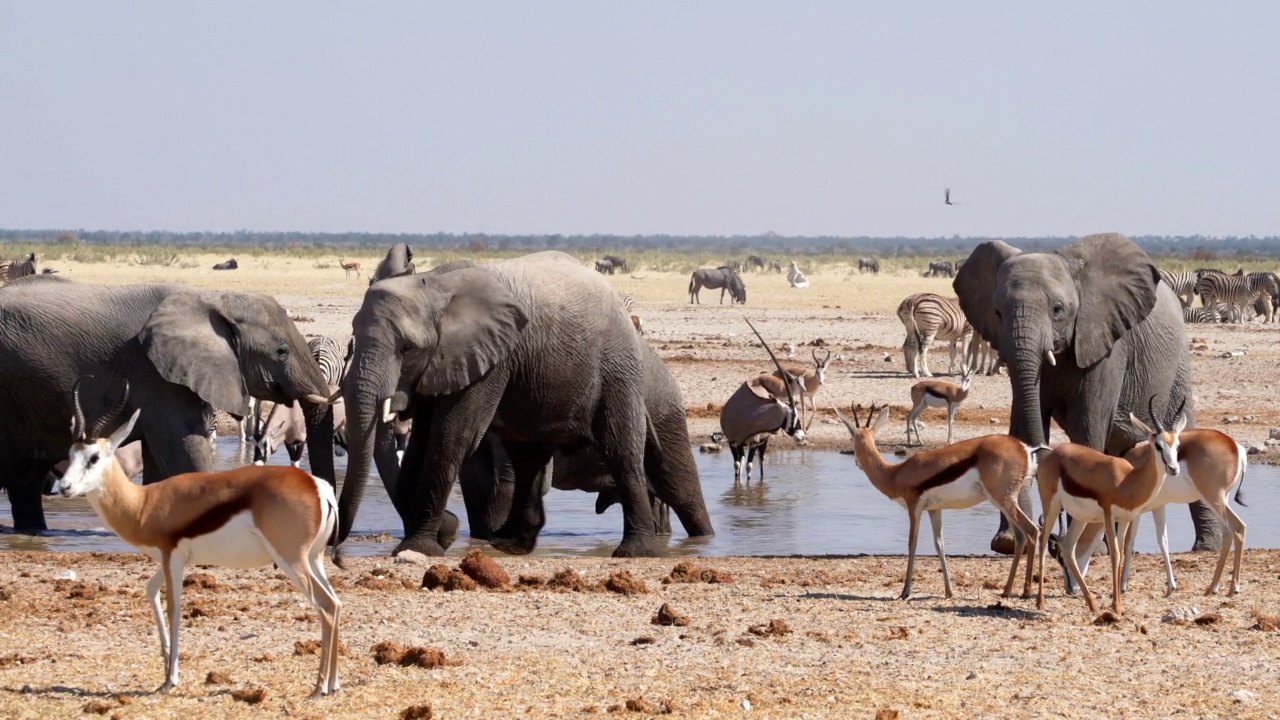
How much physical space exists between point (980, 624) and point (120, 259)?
73.7 meters

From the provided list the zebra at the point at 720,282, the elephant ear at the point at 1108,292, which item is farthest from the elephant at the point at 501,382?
the zebra at the point at 720,282

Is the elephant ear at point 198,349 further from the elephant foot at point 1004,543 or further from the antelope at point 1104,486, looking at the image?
the antelope at point 1104,486

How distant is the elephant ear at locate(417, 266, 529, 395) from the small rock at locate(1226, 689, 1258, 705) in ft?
19.0

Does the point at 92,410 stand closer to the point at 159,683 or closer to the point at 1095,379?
the point at 159,683

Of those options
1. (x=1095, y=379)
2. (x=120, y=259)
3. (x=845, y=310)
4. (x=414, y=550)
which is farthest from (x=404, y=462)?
(x=120, y=259)

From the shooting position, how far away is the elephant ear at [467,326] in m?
11.9

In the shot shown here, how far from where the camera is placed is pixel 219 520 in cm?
734

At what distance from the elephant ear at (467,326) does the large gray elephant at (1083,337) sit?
11.2 feet

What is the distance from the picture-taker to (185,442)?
40.2ft

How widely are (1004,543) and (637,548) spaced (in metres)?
2.62

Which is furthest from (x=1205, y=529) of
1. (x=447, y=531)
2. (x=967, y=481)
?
(x=447, y=531)

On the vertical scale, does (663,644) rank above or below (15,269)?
above

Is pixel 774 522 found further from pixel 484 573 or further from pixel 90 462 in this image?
pixel 90 462

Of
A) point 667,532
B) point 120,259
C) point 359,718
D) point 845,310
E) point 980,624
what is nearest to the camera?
point 359,718
